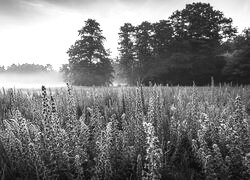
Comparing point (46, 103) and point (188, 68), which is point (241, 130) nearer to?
point (46, 103)

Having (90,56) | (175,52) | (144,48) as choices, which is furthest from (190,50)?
(90,56)

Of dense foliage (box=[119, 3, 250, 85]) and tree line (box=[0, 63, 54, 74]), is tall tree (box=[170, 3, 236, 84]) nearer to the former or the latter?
dense foliage (box=[119, 3, 250, 85])

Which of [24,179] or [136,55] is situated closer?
[24,179]

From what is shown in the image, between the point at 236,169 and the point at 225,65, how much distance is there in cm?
3734

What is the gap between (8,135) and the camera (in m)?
2.87

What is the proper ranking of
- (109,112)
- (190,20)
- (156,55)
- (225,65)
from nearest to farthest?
1. (109,112)
2. (225,65)
3. (190,20)
4. (156,55)

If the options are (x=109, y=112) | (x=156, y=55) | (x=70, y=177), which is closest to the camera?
(x=70, y=177)

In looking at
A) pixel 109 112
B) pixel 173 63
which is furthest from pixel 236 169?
pixel 173 63

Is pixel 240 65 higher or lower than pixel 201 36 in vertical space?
lower

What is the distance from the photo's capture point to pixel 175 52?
3956 cm

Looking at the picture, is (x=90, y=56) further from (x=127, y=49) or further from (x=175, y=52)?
(x=175, y=52)

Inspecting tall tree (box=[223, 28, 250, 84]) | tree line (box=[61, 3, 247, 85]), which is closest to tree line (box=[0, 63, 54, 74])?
tree line (box=[61, 3, 247, 85])

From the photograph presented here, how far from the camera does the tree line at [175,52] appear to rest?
37.5m

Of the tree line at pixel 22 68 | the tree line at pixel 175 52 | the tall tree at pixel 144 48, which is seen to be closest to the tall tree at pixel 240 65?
the tree line at pixel 175 52
